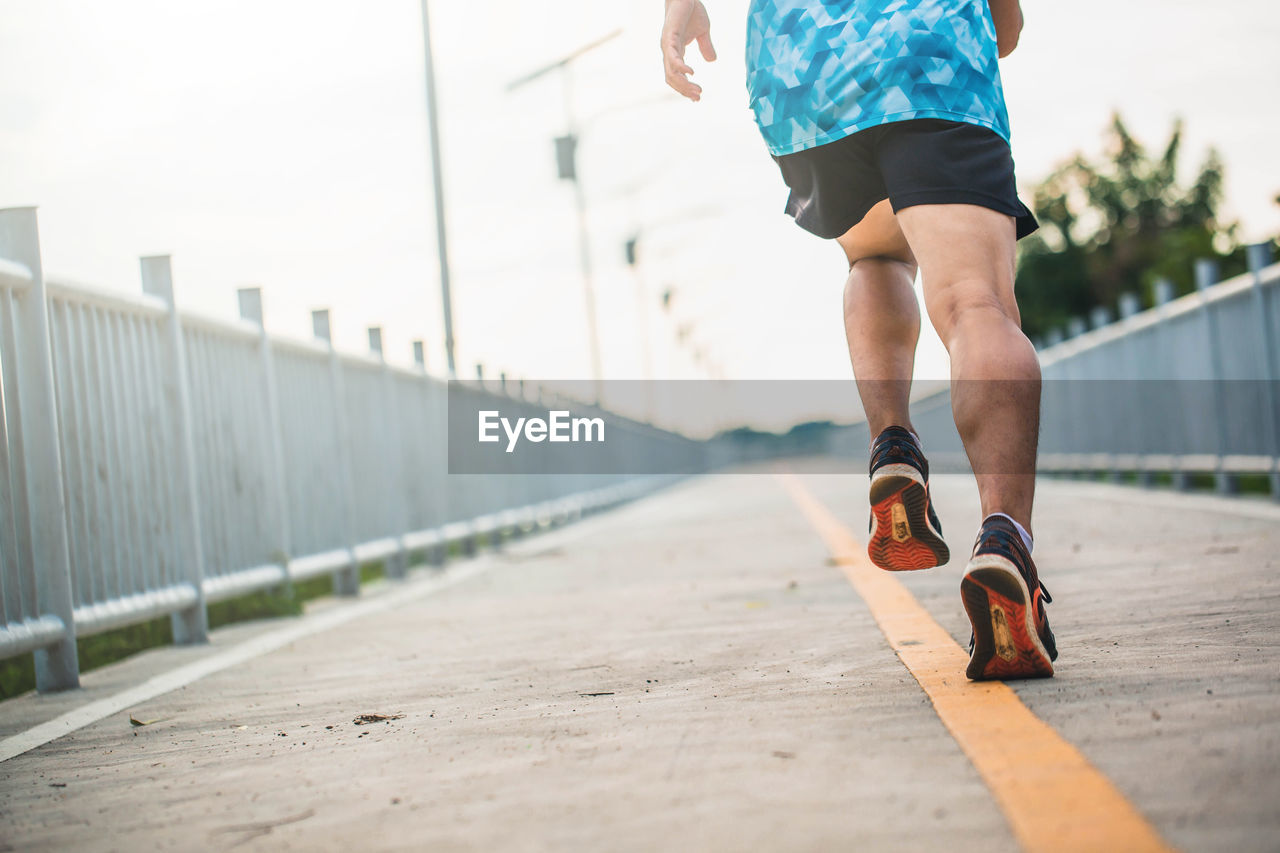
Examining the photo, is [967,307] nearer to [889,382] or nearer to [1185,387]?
[889,382]

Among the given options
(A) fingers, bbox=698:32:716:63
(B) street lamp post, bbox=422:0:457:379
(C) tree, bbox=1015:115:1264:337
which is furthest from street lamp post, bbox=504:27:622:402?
(C) tree, bbox=1015:115:1264:337

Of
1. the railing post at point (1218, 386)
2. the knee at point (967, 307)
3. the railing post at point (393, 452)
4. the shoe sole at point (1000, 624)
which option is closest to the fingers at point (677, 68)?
the knee at point (967, 307)

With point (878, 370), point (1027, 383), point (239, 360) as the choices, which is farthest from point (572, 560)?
point (1027, 383)

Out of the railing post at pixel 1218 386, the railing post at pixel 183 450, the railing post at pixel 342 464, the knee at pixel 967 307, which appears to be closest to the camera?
the knee at pixel 967 307

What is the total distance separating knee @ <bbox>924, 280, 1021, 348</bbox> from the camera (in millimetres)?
3279

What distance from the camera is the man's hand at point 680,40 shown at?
163 inches

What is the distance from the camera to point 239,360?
25.3 feet

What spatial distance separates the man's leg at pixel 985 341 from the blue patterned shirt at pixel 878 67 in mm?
239

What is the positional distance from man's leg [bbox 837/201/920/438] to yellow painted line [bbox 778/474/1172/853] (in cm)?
64

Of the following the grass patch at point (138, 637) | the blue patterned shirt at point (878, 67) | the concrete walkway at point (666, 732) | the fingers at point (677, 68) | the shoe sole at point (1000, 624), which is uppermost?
the fingers at point (677, 68)

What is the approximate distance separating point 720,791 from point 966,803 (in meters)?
0.40

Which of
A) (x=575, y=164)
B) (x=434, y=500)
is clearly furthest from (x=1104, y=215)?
(x=434, y=500)

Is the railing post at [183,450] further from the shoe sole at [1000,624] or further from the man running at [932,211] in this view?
the shoe sole at [1000,624]

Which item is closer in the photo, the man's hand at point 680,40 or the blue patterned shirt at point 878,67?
the blue patterned shirt at point 878,67
